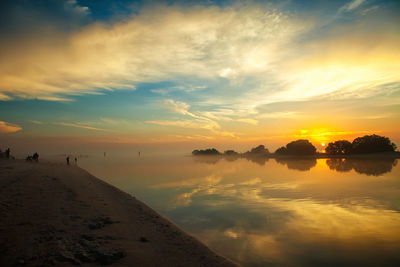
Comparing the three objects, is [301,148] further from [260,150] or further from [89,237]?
[89,237]

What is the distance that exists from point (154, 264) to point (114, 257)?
1.36 m

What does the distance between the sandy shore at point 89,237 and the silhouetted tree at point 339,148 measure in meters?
89.8

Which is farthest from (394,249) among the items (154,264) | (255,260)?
(154,264)

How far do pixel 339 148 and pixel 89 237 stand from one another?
96.4m

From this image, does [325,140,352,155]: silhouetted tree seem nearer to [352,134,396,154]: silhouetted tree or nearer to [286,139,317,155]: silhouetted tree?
[352,134,396,154]: silhouetted tree

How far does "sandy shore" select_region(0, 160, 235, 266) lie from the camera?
6.81m

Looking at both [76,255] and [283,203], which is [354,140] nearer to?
[283,203]

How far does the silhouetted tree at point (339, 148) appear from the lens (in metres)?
81.4

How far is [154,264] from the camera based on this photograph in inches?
269

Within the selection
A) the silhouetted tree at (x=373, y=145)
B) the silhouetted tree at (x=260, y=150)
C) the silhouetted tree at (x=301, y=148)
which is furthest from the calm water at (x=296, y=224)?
the silhouetted tree at (x=260, y=150)

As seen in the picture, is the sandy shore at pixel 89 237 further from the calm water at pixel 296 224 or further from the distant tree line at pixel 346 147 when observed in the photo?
the distant tree line at pixel 346 147

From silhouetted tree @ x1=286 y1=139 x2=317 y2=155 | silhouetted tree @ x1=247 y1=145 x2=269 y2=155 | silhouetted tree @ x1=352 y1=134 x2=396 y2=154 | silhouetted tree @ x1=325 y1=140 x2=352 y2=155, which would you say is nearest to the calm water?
silhouetted tree @ x1=352 y1=134 x2=396 y2=154

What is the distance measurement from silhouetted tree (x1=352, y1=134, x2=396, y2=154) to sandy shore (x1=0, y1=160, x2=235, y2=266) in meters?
86.2

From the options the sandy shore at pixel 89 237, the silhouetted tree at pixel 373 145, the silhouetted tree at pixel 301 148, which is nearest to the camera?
the sandy shore at pixel 89 237
